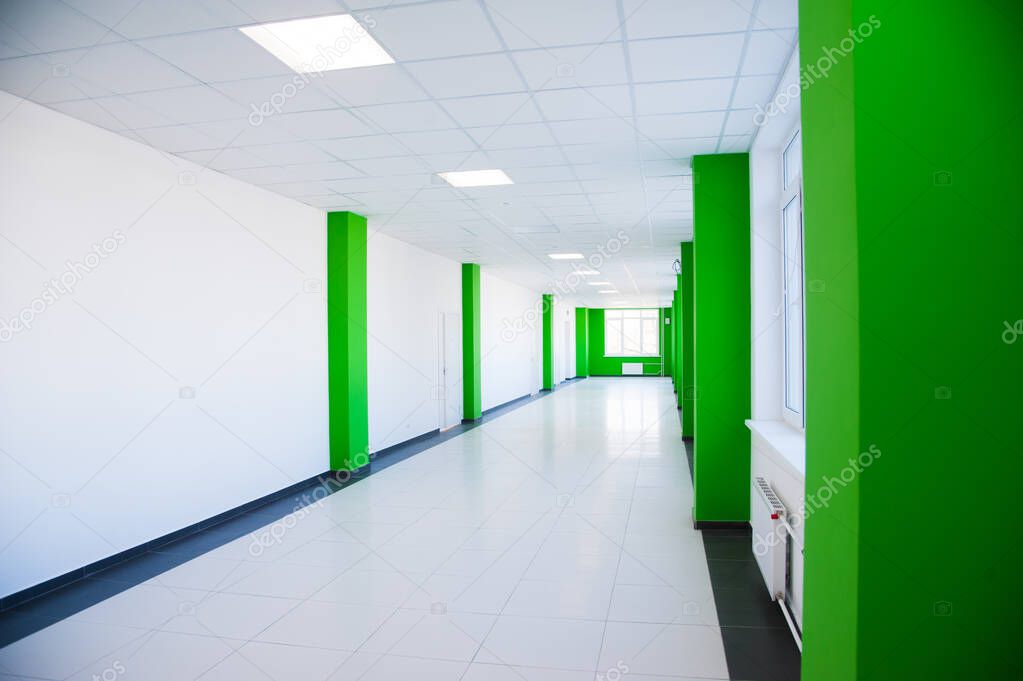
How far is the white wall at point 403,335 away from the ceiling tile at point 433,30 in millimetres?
5211

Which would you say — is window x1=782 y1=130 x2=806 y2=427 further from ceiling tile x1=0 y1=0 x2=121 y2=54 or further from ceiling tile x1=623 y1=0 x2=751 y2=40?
ceiling tile x1=0 y1=0 x2=121 y2=54

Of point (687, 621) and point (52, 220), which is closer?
point (687, 621)

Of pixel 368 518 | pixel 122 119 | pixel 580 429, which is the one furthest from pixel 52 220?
pixel 580 429

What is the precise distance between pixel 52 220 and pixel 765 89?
187 inches

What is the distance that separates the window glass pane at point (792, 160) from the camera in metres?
4.24

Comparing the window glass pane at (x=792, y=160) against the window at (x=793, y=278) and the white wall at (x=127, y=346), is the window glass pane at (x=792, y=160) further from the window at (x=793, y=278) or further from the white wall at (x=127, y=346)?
the white wall at (x=127, y=346)

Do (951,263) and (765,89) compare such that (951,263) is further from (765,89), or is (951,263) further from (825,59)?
(765,89)

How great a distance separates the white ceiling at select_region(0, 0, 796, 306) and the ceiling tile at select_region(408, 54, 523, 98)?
0.5 inches

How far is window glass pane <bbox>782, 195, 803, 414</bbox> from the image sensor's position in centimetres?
419

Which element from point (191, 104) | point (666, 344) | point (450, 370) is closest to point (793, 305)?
point (191, 104)

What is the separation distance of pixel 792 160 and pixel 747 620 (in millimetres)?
3198

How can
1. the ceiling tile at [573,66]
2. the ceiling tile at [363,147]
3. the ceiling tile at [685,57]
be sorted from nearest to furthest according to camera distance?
the ceiling tile at [685,57] → the ceiling tile at [573,66] → the ceiling tile at [363,147]

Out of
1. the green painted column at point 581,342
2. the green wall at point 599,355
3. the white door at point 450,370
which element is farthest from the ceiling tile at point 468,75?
the green wall at point 599,355

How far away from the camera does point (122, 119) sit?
421 centimetres
